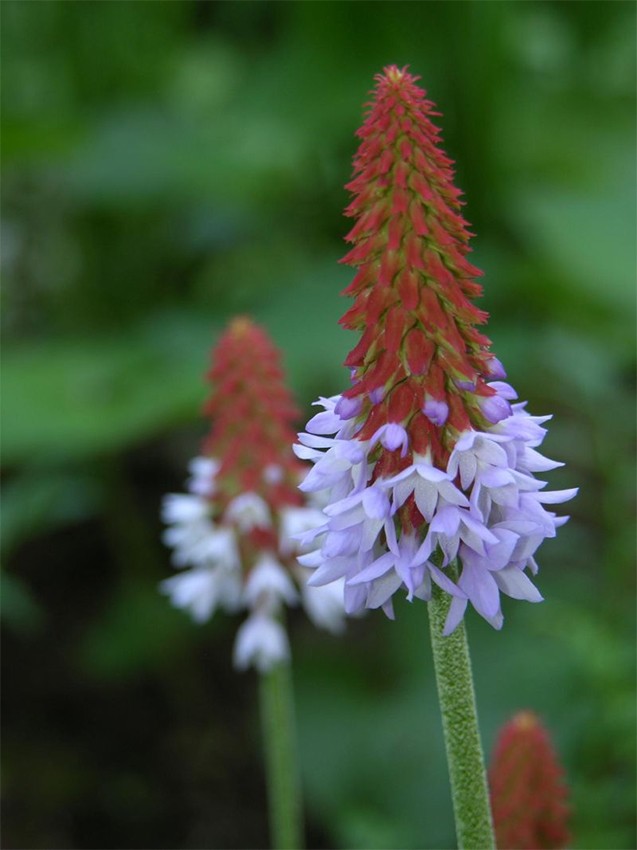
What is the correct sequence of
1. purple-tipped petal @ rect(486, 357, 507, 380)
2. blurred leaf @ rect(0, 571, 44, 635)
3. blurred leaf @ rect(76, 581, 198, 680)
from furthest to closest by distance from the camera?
blurred leaf @ rect(76, 581, 198, 680)
blurred leaf @ rect(0, 571, 44, 635)
purple-tipped petal @ rect(486, 357, 507, 380)

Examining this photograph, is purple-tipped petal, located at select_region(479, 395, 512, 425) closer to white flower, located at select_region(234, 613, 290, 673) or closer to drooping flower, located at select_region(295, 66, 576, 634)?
drooping flower, located at select_region(295, 66, 576, 634)

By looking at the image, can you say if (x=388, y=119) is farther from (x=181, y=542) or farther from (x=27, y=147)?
(x=27, y=147)

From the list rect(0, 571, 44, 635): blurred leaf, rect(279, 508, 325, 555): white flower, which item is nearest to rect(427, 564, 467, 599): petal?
rect(279, 508, 325, 555): white flower

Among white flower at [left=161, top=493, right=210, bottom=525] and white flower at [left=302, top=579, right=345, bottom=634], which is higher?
white flower at [left=161, top=493, right=210, bottom=525]

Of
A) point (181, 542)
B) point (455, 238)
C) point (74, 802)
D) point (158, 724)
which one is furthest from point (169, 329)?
point (455, 238)

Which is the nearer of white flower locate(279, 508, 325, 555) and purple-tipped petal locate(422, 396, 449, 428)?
purple-tipped petal locate(422, 396, 449, 428)

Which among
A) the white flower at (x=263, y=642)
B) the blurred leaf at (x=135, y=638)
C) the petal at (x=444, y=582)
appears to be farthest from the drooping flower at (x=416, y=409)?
the blurred leaf at (x=135, y=638)
